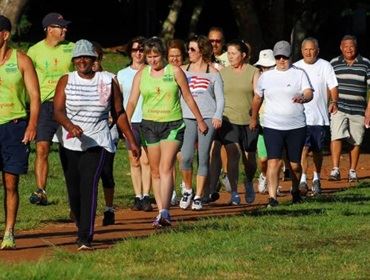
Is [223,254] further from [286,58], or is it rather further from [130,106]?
[286,58]

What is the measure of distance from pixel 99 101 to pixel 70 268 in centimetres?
249

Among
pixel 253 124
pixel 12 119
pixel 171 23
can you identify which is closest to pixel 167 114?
pixel 253 124

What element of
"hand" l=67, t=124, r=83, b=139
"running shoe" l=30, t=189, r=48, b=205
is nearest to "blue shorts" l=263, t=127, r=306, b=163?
"running shoe" l=30, t=189, r=48, b=205

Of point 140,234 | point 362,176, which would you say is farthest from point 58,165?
point 140,234

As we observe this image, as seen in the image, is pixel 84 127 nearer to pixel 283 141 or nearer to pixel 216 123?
pixel 216 123

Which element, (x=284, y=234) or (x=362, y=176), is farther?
(x=362, y=176)

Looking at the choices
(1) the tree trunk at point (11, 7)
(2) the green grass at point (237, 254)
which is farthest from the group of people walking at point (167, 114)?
(1) the tree trunk at point (11, 7)

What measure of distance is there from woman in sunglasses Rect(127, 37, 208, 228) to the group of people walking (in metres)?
0.01

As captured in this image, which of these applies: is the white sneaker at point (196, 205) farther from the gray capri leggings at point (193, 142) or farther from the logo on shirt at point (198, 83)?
the logo on shirt at point (198, 83)

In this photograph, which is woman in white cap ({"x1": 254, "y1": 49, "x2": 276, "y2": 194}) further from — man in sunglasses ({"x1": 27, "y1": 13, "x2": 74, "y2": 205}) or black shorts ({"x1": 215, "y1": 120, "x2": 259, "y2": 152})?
man in sunglasses ({"x1": 27, "y1": 13, "x2": 74, "y2": 205})

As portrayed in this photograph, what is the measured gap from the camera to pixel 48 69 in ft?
53.9

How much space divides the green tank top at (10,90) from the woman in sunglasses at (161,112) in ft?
7.41

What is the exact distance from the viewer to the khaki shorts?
20.8m

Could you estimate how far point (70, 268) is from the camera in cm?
1051
